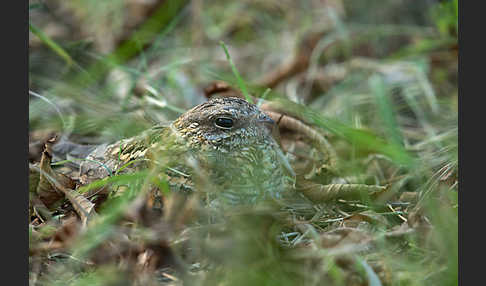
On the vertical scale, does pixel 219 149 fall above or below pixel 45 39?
below

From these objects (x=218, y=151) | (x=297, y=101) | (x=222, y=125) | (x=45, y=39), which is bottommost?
(x=297, y=101)

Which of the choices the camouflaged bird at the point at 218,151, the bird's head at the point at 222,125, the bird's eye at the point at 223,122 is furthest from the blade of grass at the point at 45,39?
the bird's eye at the point at 223,122

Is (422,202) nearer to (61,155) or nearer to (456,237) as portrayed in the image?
(456,237)

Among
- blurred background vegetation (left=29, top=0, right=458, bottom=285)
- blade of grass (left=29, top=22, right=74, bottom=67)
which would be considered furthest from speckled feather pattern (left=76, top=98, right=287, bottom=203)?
blade of grass (left=29, top=22, right=74, bottom=67)

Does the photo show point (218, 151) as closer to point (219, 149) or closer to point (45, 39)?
point (219, 149)

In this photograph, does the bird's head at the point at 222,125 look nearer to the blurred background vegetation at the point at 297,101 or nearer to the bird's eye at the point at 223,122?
the bird's eye at the point at 223,122

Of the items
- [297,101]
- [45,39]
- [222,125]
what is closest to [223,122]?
[222,125]

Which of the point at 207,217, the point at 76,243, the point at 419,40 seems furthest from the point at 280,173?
the point at 419,40
